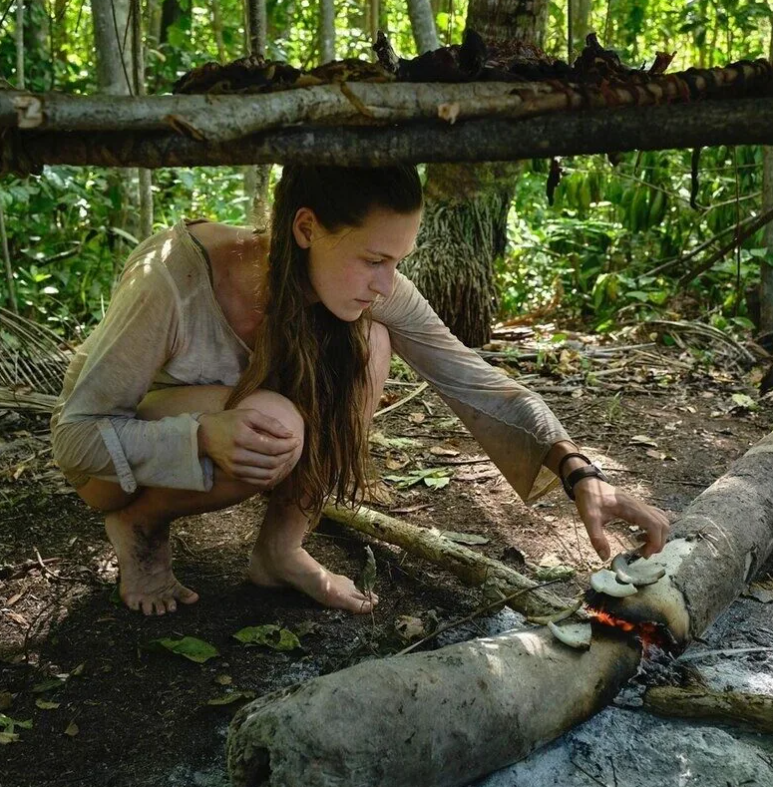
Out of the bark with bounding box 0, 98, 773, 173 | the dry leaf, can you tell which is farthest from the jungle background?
the dry leaf

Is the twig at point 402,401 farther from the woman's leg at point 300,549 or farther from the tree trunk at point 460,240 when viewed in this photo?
the woman's leg at point 300,549

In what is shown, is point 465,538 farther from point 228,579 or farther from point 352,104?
point 352,104

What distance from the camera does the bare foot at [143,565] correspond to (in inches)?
90.4

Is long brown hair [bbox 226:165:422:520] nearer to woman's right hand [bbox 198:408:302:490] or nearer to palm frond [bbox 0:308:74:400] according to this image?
woman's right hand [bbox 198:408:302:490]

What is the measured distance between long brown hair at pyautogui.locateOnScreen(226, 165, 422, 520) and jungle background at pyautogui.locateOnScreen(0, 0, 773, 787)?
0.97 ft

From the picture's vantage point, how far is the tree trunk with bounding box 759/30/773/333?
4.91 m

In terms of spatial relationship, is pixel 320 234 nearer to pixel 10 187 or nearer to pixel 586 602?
pixel 586 602

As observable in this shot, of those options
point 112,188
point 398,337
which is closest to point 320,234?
point 398,337

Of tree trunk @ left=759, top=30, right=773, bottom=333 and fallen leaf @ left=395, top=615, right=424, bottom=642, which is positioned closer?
fallen leaf @ left=395, top=615, right=424, bottom=642

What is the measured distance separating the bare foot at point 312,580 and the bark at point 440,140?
1.14 metres

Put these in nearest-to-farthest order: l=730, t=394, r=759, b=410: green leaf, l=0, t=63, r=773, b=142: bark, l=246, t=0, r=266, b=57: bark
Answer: l=0, t=63, r=773, b=142: bark, l=246, t=0, r=266, b=57: bark, l=730, t=394, r=759, b=410: green leaf

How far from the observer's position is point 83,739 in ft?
6.12

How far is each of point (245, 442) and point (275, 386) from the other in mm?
218

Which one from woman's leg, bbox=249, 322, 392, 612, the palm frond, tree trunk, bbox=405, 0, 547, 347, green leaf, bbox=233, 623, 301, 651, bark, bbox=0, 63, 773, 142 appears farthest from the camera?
tree trunk, bbox=405, 0, 547, 347
